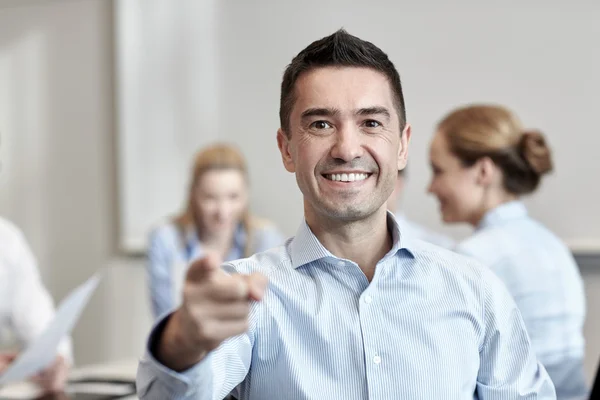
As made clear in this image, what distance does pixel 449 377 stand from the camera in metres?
1.24

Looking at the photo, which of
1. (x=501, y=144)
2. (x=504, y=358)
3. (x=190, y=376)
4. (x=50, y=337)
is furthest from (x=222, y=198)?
(x=190, y=376)

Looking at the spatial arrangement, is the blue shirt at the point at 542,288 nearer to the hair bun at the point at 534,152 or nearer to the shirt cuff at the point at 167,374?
the hair bun at the point at 534,152

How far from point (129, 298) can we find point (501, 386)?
12.0ft

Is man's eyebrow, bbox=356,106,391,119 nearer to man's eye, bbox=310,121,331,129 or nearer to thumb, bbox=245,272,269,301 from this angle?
man's eye, bbox=310,121,331,129

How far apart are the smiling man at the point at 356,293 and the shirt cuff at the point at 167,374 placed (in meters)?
0.12

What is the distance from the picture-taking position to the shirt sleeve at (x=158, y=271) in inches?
150

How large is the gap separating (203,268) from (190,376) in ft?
0.71

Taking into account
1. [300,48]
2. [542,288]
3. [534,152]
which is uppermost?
[300,48]

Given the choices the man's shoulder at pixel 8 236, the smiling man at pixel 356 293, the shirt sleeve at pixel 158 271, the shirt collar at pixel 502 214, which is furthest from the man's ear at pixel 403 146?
the shirt sleeve at pixel 158 271

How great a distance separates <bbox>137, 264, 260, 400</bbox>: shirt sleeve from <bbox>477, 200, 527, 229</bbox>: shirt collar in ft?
4.19

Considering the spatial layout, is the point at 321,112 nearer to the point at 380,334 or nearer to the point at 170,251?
the point at 380,334

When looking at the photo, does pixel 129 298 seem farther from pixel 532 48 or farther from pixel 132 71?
pixel 532 48

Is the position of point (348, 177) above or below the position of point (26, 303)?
above

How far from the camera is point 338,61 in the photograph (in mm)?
1238
